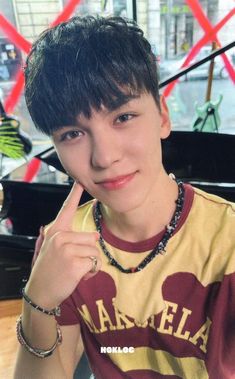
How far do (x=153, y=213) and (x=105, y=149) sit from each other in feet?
0.81

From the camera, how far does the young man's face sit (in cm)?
71

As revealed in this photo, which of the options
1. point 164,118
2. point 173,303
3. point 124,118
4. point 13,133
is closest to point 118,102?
point 124,118

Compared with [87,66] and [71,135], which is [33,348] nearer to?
[71,135]

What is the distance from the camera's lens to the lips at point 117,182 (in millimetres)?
744

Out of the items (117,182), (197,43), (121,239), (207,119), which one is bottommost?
(207,119)

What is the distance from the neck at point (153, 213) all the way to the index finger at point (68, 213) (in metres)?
0.15

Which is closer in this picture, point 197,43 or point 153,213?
point 153,213

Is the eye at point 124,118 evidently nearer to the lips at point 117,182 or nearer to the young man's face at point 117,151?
the young man's face at point 117,151

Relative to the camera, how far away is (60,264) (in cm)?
71

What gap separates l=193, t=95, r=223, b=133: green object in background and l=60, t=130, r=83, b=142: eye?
232cm

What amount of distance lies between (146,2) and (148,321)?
2867 millimetres

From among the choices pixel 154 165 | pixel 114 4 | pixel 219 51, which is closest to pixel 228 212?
pixel 154 165

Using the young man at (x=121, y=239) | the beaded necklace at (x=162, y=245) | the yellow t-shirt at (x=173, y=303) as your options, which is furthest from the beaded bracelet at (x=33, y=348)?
the beaded necklace at (x=162, y=245)

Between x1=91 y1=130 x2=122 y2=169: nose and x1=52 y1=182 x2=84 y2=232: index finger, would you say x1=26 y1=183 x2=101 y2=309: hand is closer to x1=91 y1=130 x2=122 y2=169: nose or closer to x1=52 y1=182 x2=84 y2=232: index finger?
x1=52 y1=182 x2=84 y2=232: index finger
